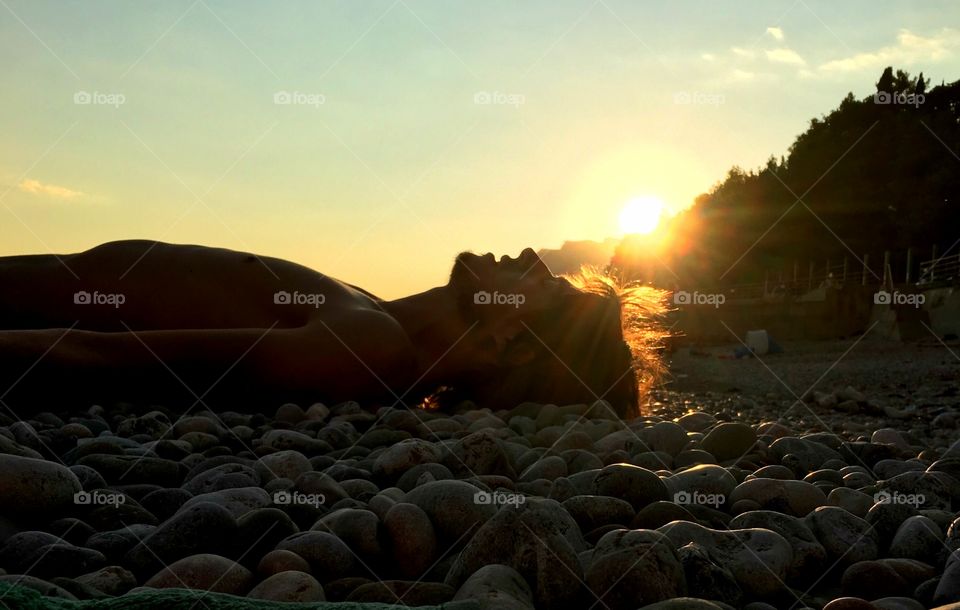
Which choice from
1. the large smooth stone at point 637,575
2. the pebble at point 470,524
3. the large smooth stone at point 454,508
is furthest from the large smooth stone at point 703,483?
the large smooth stone at point 637,575

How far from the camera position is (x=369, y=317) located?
562cm

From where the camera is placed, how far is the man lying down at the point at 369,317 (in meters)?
5.47

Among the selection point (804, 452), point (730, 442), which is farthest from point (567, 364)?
point (804, 452)

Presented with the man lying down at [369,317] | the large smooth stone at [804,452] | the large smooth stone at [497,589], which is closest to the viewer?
the large smooth stone at [497,589]

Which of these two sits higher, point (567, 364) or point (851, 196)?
point (851, 196)

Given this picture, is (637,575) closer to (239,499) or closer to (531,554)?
(531,554)

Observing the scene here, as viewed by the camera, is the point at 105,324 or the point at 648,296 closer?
the point at 105,324

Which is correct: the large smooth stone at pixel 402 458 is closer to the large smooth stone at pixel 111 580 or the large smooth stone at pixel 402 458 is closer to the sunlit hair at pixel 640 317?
the large smooth stone at pixel 111 580

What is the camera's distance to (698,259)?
140ft

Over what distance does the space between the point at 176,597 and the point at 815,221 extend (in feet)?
123

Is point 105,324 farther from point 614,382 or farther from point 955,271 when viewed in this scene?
point 955,271

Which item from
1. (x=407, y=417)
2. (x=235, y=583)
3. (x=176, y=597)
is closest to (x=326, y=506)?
(x=235, y=583)

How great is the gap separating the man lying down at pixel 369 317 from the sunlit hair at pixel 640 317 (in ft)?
0.09

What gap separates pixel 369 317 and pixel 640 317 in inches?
81.0
